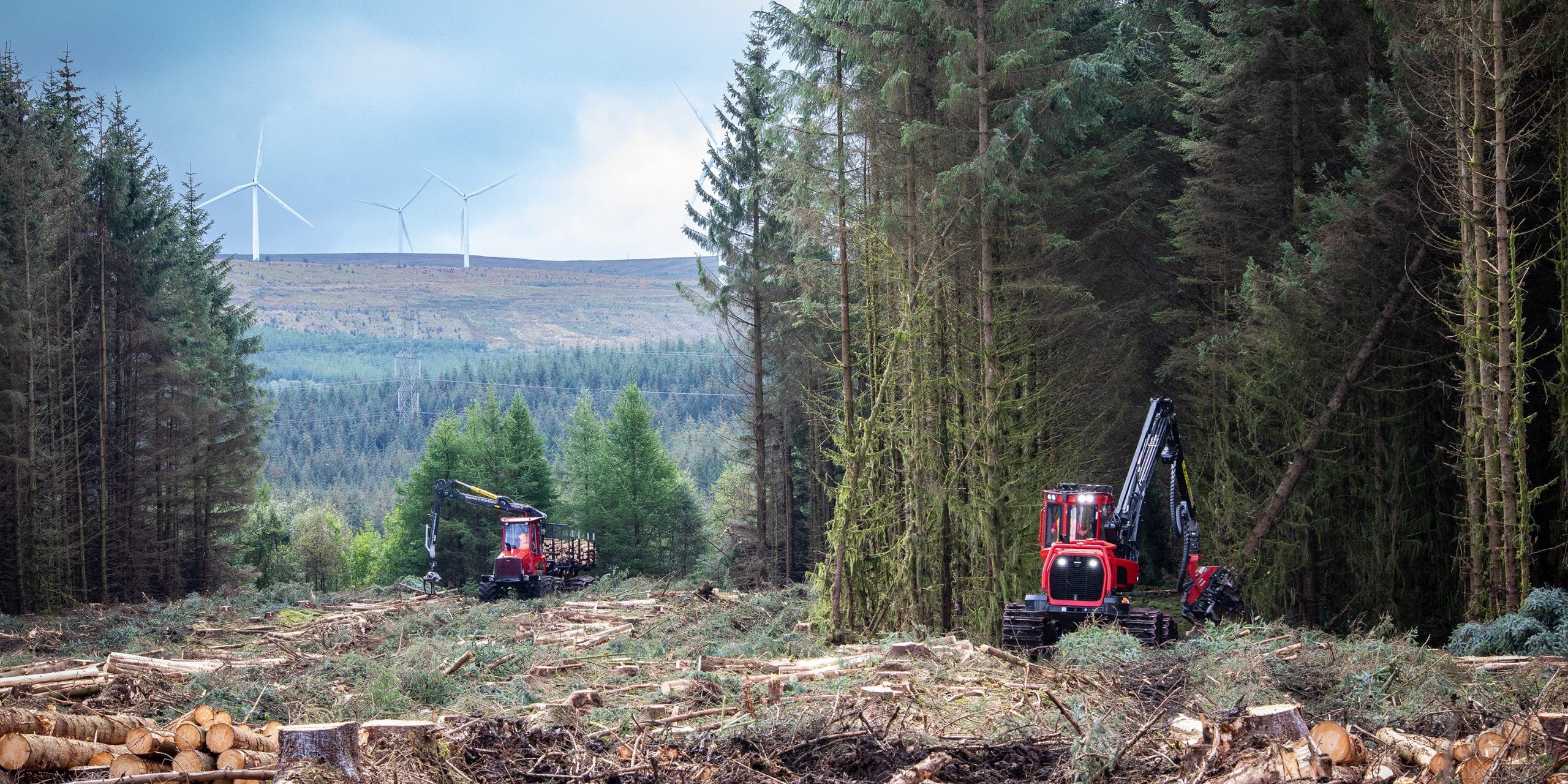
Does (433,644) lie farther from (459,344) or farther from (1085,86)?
(459,344)

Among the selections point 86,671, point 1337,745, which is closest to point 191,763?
point 86,671

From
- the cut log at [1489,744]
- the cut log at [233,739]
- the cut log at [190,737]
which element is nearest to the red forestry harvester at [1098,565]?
the cut log at [1489,744]

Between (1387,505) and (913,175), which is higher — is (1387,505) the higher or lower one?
the lower one

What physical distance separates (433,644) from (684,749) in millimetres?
8477

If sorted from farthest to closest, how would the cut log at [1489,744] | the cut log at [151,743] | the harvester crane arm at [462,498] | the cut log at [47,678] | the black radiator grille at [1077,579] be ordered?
1. the harvester crane arm at [462,498]
2. the black radiator grille at [1077,579]
3. the cut log at [47,678]
4. the cut log at [151,743]
5. the cut log at [1489,744]

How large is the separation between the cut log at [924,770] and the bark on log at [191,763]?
3934 mm

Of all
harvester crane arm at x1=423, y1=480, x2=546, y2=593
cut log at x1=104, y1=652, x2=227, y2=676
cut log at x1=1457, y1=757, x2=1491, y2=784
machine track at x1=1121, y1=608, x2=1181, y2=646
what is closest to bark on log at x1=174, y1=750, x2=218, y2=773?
cut log at x1=104, y1=652, x2=227, y2=676

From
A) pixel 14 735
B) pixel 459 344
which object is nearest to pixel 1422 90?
pixel 14 735

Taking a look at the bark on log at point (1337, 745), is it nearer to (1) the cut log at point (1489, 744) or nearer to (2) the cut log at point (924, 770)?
(1) the cut log at point (1489, 744)

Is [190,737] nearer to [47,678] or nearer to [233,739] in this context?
[233,739]

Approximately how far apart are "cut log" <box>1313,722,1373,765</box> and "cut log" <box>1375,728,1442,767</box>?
344 mm

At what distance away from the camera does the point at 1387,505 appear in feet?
55.6

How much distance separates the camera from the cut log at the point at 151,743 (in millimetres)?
6281

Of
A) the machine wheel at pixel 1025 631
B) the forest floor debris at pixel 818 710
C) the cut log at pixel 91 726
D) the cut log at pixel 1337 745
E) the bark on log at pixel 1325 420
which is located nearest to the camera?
the cut log at pixel 1337 745
